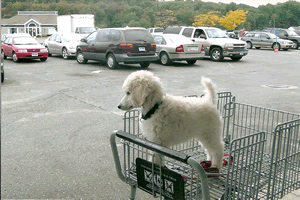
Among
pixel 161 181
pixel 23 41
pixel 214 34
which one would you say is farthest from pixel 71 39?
pixel 161 181

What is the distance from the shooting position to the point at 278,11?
337 feet

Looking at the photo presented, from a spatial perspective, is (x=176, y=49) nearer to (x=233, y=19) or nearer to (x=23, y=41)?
(x=23, y=41)

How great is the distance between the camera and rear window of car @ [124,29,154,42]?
15857 millimetres

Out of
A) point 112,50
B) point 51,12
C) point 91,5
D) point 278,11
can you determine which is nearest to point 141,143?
A: point 112,50

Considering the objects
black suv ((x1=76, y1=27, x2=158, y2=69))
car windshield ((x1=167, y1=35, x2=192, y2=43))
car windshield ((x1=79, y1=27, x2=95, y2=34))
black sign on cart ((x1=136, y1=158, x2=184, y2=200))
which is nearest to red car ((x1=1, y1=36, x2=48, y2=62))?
black suv ((x1=76, y1=27, x2=158, y2=69))

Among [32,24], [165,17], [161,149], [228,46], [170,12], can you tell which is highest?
[170,12]

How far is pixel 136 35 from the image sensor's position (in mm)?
16062

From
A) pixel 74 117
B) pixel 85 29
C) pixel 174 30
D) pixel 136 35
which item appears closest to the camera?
pixel 74 117

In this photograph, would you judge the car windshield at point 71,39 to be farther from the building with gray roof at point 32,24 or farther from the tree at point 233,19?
the building with gray roof at point 32,24

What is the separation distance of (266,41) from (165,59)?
17530 millimetres

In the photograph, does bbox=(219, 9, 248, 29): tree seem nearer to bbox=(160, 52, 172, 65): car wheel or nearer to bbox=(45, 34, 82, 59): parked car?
bbox=(45, 34, 82, 59): parked car

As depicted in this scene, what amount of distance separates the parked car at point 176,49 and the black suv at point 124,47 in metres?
1.62

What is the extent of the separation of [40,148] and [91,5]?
302 ft

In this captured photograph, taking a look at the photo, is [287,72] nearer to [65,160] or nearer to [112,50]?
[112,50]
